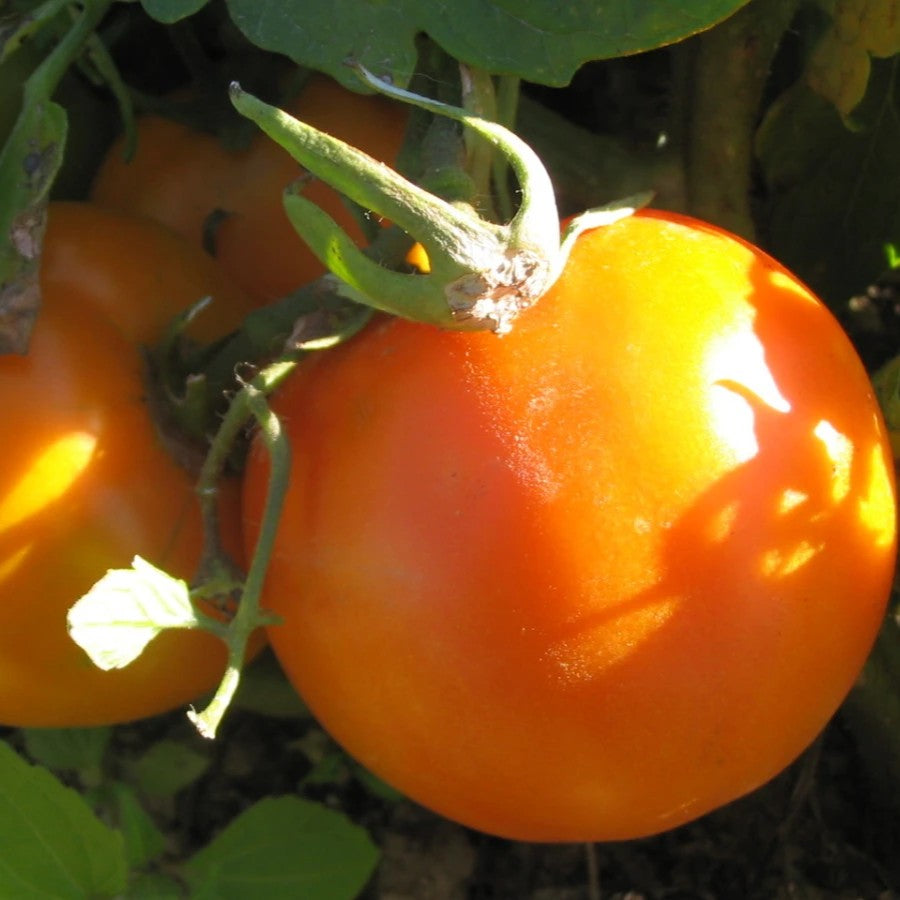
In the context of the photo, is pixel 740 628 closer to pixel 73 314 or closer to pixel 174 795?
pixel 73 314

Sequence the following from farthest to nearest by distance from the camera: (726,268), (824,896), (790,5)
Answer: (824,896)
(790,5)
(726,268)

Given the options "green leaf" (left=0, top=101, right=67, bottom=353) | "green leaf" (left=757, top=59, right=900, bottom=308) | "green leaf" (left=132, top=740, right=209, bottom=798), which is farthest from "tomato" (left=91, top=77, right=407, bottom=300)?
"green leaf" (left=132, top=740, right=209, bottom=798)

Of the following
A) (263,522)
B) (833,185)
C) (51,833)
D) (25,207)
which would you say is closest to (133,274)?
(25,207)

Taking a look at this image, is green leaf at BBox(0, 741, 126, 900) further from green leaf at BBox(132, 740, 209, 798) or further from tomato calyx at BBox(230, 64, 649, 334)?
tomato calyx at BBox(230, 64, 649, 334)

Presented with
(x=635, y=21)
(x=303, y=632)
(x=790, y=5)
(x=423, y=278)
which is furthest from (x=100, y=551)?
(x=790, y=5)

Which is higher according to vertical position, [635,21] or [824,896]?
[635,21]

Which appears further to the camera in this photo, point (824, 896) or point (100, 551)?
point (824, 896)
